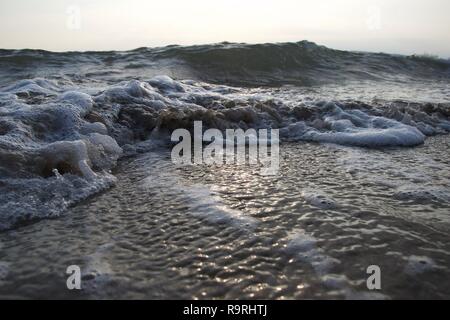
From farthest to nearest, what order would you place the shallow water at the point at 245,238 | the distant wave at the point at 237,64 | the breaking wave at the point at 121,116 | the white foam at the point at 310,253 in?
1. the distant wave at the point at 237,64
2. the breaking wave at the point at 121,116
3. the white foam at the point at 310,253
4. the shallow water at the point at 245,238

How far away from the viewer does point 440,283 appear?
5.61 ft

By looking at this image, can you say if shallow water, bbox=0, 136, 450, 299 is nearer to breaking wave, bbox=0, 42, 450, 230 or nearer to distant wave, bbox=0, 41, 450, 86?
breaking wave, bbox=0, 42, 450, 230

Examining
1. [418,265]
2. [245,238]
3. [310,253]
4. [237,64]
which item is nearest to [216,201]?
[245,238]

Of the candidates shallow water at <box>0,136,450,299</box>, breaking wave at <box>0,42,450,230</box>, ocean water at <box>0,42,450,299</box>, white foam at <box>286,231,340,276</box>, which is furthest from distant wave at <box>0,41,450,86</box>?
white foam at <box>286,231,340,276</box>

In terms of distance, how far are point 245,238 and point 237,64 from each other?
8.72m

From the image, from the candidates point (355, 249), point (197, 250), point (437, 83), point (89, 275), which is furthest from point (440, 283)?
point (437, 83)

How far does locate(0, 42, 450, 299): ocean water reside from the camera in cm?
175

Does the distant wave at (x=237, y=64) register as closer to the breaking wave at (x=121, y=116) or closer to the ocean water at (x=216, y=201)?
the breaking wave at (x=121, y=116)

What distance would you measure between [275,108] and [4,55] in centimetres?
728

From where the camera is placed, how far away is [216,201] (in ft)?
8.44

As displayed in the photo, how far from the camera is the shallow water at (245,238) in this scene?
1.70 meters

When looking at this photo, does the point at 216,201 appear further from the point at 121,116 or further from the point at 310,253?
the point at 121,116

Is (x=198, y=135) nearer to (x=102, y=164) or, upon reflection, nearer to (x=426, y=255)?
(x=102, y=164)

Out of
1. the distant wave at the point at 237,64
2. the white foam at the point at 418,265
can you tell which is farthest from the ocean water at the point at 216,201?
the distant wave at the point at 237,64
